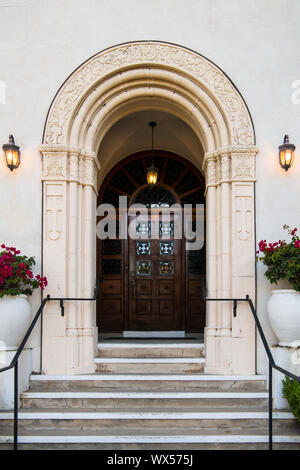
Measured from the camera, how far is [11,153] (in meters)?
5.34

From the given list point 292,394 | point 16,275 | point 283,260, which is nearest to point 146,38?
point 283,260

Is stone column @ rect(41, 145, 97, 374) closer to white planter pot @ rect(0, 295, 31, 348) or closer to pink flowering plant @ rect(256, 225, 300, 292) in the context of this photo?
white planter pot @ rect(0, 295, 31, 348)

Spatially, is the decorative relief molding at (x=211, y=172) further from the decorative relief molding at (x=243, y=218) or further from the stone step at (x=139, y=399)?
the stone step at (x=139, y=399)

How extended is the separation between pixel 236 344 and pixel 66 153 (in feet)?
10.2

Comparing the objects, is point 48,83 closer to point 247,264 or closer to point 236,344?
point 247,264

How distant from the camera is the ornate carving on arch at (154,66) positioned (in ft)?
18.0

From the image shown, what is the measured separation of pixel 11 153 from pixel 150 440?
3.59 metres

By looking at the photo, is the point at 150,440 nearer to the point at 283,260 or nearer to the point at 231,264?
the point at 231,264

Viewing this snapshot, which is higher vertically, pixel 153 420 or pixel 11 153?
pixel 11 153

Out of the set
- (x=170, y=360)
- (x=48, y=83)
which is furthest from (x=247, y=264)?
(x=48, y=83)

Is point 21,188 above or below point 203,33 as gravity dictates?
below

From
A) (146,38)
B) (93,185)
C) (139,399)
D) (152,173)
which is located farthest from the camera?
(152,173)

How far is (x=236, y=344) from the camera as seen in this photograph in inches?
207
